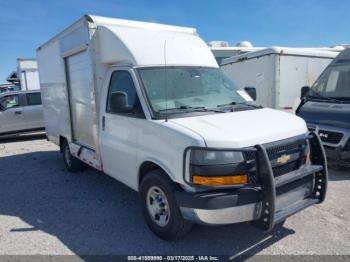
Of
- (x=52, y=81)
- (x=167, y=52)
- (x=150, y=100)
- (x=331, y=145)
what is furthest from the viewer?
(x=52, y=81)

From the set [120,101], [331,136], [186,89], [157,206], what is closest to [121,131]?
[120,101]

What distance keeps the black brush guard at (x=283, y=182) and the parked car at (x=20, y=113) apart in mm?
10902

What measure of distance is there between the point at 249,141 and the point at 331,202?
2492 millimetres

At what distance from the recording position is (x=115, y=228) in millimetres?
4344

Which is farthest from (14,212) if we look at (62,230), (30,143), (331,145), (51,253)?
(30,143)

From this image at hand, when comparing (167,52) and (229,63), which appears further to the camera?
(229,63)

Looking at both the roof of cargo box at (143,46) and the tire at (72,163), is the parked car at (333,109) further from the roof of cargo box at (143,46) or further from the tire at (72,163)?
the tire at (72,163)

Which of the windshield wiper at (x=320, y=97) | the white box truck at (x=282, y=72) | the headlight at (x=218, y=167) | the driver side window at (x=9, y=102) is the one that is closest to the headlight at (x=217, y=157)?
the headlight at (x=218, y=167)

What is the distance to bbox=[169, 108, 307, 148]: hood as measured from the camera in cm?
325

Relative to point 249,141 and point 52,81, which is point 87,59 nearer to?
point 52,81

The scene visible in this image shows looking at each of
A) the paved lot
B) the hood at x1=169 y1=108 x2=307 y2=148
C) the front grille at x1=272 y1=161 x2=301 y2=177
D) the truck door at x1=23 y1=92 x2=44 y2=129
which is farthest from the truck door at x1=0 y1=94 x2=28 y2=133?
the front grille at x1=272 y1=161 x2=301 y2=177

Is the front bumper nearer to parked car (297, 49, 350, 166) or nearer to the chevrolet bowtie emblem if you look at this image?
the chevrolet bowtie emblem

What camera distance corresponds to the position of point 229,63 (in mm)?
11492

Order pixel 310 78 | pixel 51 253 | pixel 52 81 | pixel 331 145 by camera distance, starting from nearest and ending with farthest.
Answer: pixel 51 253 < pixel 331 145 < pixel 52 81 < pixel 310 78
